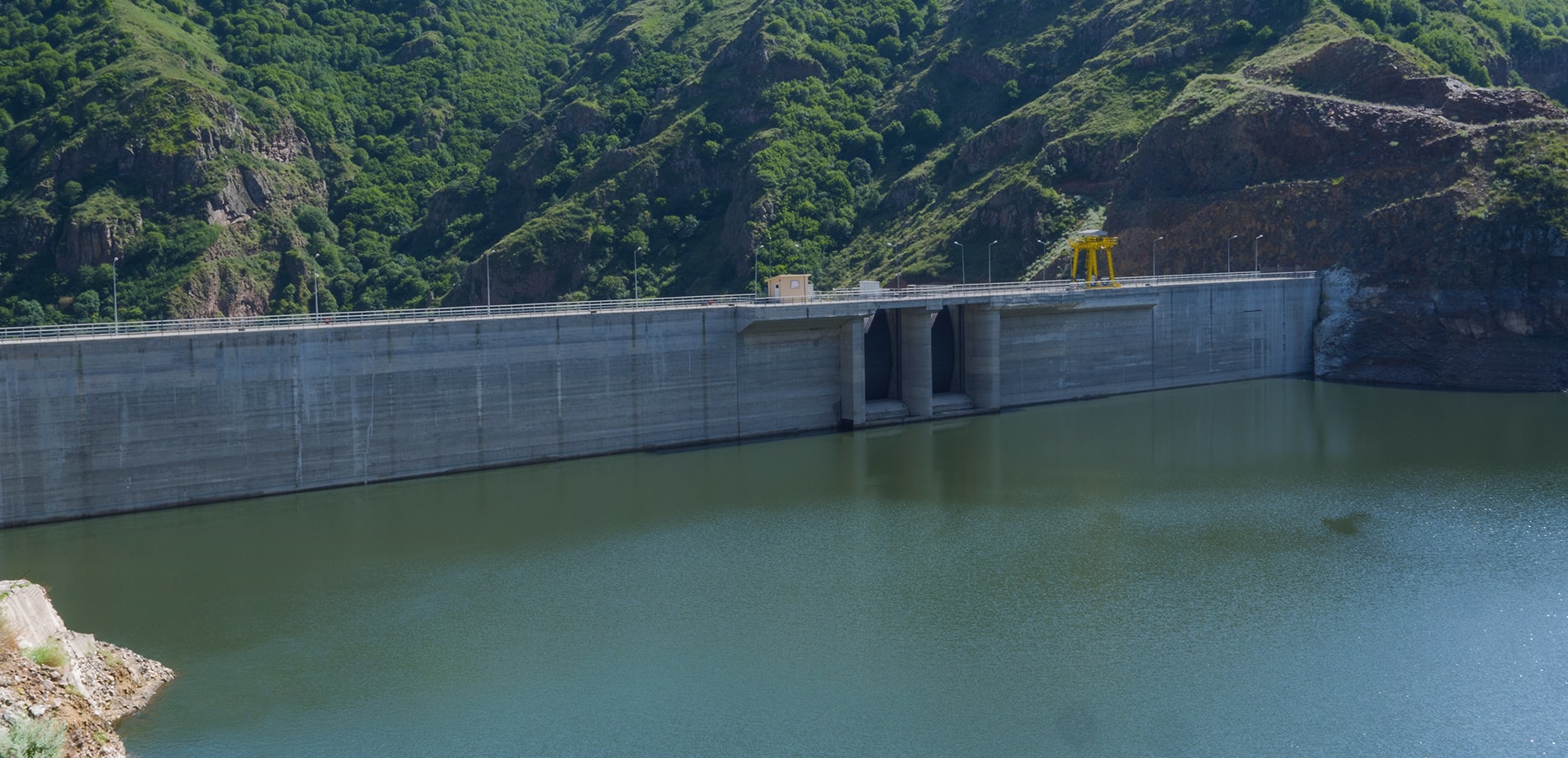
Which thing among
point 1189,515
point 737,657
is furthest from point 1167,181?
point 737,657

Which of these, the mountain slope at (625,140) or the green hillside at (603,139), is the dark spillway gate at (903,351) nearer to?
the mountain slope at (625,140)

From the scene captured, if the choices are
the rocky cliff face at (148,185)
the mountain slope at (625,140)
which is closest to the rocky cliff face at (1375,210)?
the mountain slope at (625,140)

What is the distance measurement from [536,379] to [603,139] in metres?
63.5

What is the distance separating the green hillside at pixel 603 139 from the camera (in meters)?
90.2

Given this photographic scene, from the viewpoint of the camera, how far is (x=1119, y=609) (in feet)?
108

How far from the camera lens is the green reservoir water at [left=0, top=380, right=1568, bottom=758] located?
26500 mm

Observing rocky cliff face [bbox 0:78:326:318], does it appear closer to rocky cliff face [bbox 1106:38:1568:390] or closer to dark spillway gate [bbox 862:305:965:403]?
dark spillway gate [bbox 862:305:965:403]

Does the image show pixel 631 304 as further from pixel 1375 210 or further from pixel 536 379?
pixel 1375 210

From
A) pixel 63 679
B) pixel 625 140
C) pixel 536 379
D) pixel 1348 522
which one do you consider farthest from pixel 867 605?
pixel 625 140

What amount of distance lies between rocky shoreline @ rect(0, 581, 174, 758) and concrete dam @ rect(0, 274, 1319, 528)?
16.5m

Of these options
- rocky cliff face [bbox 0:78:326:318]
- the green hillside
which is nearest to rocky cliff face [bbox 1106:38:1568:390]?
the green hillside

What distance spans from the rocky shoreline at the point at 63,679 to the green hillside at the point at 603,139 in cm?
5477

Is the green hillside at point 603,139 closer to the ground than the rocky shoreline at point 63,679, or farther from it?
farther from it

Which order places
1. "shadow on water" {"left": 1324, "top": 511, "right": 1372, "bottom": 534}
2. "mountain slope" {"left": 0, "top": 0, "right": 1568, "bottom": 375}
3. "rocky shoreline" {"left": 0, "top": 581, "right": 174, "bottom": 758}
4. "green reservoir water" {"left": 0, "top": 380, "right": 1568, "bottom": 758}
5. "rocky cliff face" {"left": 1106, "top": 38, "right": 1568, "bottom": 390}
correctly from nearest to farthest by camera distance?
"rocky shoreline" {"left": 0, "top": 581, "right": 174, "bottom": 758} → "green reservoir water" {"left": 0, "top": 380, "right": 1568, "bottom": 758} → "shadow on water" {"left": 1324, "top": 511, "right": 1372, "bottom": 534} → "rocky cliff face" {"left": 1106, "top": 38, "right": 1568, "bottom": 390} → "mountain slope" {"left": 0, "top": 0, "right": 1568, "bottom": 375}
